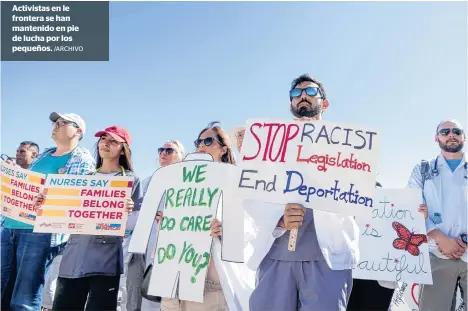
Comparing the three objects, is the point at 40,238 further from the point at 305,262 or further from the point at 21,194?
the point at 305,262

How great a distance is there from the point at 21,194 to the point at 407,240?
4101 millimetres

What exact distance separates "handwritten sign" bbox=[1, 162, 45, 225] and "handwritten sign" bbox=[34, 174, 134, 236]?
251 millimetres

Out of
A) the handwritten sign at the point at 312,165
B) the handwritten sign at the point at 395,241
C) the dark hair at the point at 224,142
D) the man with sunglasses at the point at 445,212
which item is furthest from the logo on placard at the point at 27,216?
the man with sunglasses at the point at 445,212

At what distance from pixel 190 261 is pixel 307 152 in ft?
3.85

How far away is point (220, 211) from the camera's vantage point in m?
3.33

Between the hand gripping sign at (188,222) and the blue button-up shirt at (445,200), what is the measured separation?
245cm

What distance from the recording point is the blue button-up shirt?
174 inches

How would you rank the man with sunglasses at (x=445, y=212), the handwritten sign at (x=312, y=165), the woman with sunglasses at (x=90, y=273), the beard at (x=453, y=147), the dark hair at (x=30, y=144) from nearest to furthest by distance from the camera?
the handwritten sign at (x=312, y=165) < the woman with sunglasses at (x=90, y=273) < the man with sunglasses at (x=445, y=212) < the beard at (x=453, y=147) < the dark hair at (x=30, y=144)

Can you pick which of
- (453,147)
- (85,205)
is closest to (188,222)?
(85,205)

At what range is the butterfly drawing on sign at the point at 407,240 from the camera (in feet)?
14.8

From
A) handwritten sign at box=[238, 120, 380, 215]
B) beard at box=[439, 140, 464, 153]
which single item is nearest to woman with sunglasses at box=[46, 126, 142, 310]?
handwritten sign at box=[238, 120, 380, 215]

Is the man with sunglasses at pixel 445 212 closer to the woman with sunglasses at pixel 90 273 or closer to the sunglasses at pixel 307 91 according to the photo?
the sunglasses at pixel 307 91

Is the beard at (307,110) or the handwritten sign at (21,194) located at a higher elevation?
the beard at (307,110)

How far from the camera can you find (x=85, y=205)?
4.27 m
